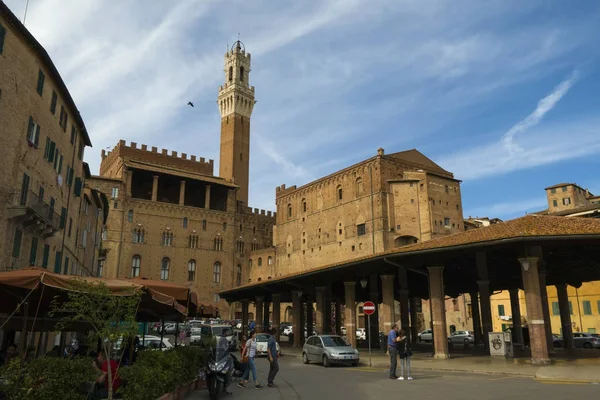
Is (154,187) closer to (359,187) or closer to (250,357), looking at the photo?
(359,187)

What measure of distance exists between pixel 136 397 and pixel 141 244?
194 feet

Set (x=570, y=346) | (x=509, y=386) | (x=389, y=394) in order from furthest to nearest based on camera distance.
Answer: (x=570, y=346)
(x=509, y=386)
(x=389, y=394)

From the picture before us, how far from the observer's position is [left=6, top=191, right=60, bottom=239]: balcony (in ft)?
64.2

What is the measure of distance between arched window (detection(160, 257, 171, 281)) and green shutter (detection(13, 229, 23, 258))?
4529cm

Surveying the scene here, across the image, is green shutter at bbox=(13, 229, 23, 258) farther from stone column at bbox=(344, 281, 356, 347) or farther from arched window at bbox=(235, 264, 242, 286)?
arched window at bbox=(235, 264, 242, 286)

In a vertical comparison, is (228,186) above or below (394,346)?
above

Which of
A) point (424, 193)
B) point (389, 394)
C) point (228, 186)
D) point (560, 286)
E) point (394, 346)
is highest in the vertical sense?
point (228, 186)

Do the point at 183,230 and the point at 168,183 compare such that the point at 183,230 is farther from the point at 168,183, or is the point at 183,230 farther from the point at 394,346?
the point at 394,346

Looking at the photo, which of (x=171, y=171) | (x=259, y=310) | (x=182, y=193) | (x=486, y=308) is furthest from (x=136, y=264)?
(x=486, y=308)

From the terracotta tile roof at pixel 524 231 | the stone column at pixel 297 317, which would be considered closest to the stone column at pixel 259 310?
the stone column at pixel 297 317

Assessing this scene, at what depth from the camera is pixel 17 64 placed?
19594 millimetres

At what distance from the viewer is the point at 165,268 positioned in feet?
214

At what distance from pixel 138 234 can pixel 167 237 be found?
154 inches

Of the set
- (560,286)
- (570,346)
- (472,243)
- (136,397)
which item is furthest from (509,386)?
(560,286)
